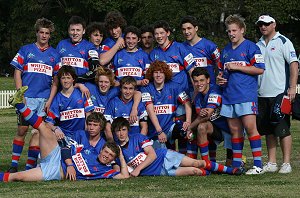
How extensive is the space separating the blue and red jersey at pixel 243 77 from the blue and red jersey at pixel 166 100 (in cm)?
91

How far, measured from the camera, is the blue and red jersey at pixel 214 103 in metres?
12.3

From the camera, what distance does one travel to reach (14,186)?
35.7ft

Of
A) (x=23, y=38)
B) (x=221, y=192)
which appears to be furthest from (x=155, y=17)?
(x=221, y=192)

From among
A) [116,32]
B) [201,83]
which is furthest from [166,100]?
[116,32]

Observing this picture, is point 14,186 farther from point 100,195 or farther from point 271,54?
point 271,54

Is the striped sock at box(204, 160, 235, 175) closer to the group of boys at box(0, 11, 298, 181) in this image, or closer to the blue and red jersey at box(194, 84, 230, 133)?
the group of boys at box(0, 11, 298, 181)

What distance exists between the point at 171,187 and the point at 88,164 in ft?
4.67

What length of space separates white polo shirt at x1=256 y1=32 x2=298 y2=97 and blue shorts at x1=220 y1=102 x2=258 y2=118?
0.48 metres

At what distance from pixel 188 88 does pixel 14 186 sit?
3.24 metres

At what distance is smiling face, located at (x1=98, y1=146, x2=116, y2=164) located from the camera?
37.6 feet

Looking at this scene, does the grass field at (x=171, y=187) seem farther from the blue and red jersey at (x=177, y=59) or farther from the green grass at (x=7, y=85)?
the green grass at (x=7, y=85)

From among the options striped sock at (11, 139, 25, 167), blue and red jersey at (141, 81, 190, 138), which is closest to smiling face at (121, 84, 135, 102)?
blue and red jersey at (141, 81, 190, 138)

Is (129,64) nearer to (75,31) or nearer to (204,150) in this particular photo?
(75,31)

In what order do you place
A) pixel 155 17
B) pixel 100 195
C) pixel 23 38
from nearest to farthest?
pixel 100 195 → pixel 155 17 → pixel 23 38
